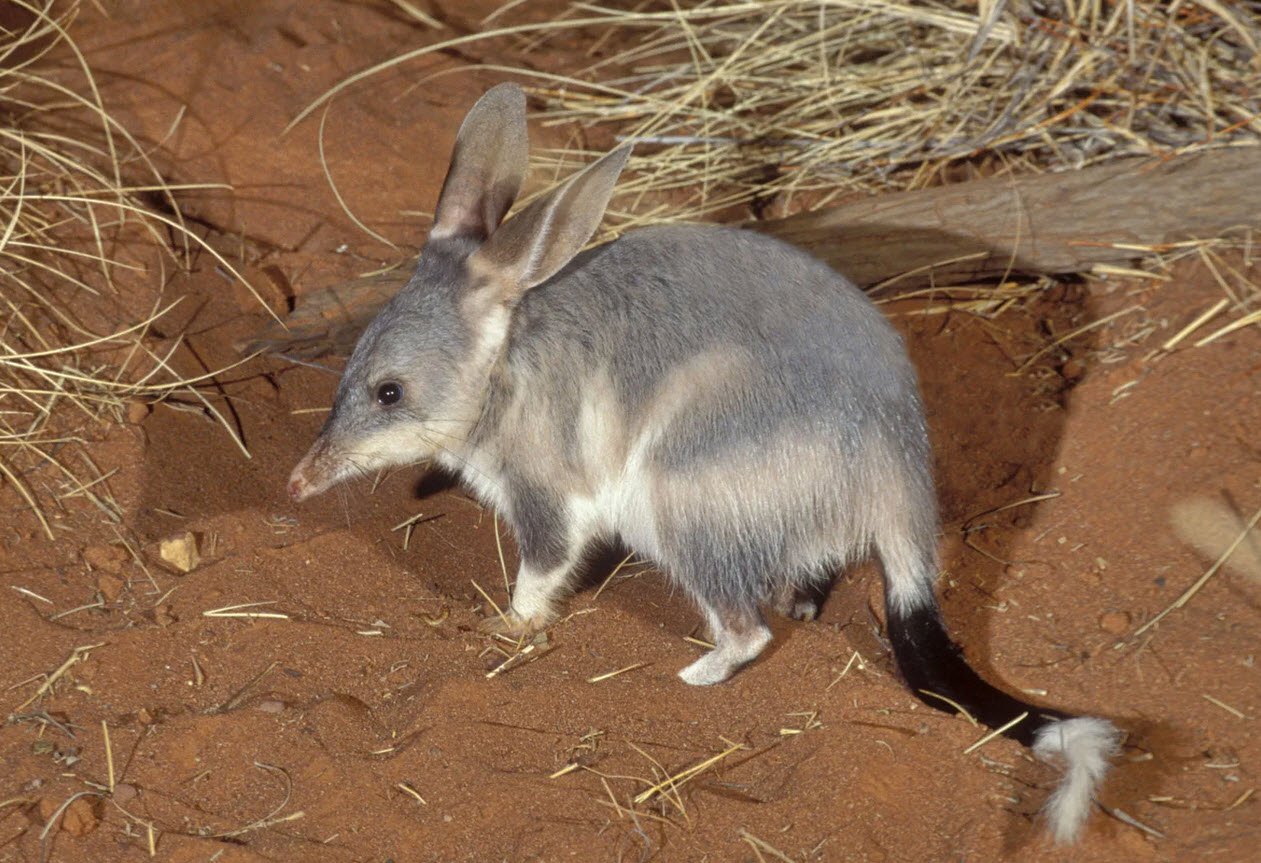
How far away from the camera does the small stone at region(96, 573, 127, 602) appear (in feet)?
13.1

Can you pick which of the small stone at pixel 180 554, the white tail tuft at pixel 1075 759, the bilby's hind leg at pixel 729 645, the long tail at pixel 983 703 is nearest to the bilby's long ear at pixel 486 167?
the small stone at pixel 180 554

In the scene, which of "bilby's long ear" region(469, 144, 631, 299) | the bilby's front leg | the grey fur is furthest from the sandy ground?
"bilby's long ear" region(469, 144, 631, 299)

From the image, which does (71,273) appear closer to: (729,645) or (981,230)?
(729,645)

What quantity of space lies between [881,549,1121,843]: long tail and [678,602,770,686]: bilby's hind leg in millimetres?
400

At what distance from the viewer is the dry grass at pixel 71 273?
4.38 meters

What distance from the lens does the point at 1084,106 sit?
5113 mm

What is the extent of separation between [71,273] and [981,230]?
11.3 feet

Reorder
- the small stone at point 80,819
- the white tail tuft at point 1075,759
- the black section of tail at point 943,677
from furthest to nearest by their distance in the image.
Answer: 1. the black section of tail at point 943,677
2. the small stone at point 80,819
3. the white tail tuft at point 1075,759

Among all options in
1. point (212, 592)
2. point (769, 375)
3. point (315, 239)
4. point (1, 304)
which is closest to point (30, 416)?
point (1, 304)

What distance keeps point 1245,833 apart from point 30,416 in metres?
3.90

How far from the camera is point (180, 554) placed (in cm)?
414

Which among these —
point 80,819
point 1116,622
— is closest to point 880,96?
point 1116,622

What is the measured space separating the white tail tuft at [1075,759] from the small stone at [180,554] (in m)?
2.62

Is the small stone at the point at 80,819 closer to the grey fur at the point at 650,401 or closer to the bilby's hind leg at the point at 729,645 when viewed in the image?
the grey fur at the point at 650,401
